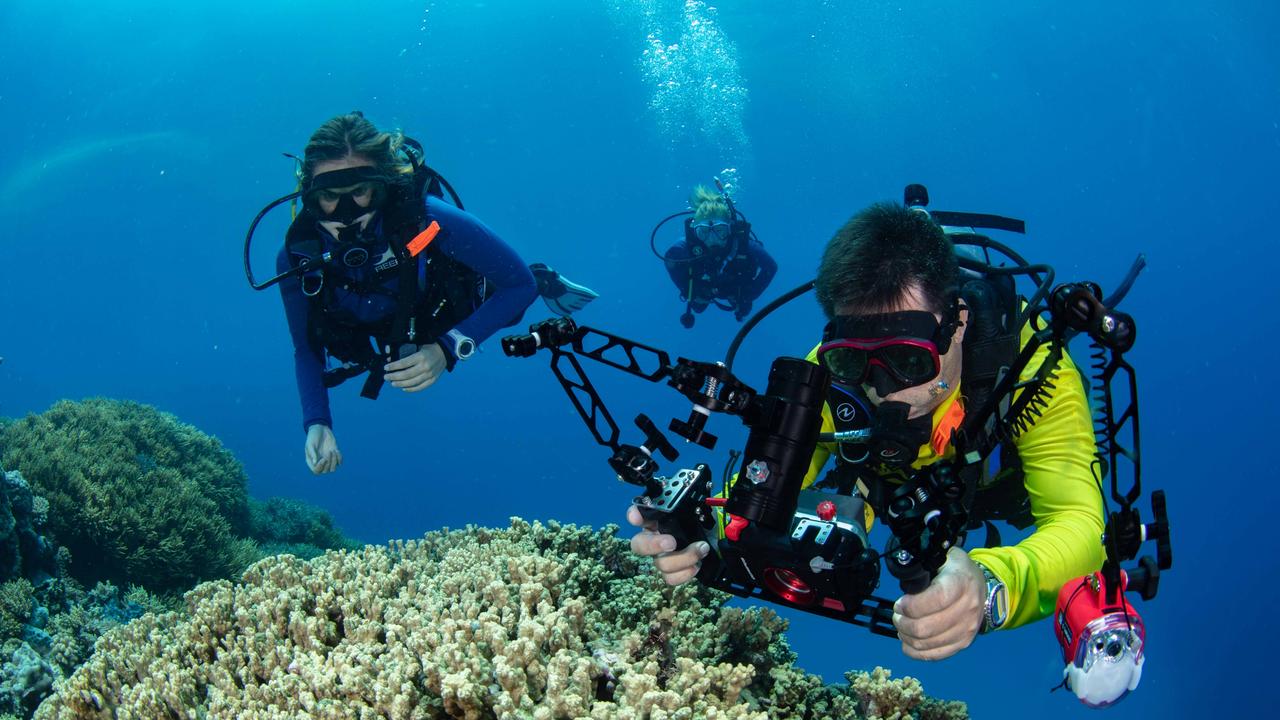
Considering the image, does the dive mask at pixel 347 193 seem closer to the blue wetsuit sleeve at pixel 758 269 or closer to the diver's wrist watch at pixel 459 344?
the diver's wrist watch at pixel 459 344

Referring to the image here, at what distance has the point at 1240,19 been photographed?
159 feet

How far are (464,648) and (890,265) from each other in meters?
2.41

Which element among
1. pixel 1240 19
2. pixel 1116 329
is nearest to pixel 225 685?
pixel 1116 329

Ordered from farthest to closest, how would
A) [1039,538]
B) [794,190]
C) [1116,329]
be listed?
[794,190] → [1039,538] → [1116,329]

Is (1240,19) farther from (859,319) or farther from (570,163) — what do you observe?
(859,319)

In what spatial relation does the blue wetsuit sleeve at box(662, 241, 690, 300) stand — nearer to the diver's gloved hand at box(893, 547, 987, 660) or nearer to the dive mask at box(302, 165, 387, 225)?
the dive mask at box(302, 165, 387, 225)

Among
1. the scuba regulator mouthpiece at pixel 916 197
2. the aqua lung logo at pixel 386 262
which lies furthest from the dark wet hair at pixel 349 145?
the scuba regulator mouthpiece at pixel 916 197

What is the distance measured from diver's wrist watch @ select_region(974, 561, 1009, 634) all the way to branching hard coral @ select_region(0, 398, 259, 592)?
8666 millimetres

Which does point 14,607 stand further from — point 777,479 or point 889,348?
point 889,348

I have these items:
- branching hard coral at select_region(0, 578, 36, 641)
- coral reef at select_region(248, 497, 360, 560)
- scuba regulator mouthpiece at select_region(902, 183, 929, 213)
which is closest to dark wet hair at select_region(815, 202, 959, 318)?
scuba regulator mouthpiece at select_region(902, 183, 929, 213)

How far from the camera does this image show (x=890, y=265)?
2867mm

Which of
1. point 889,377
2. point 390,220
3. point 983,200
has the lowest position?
point 889,377

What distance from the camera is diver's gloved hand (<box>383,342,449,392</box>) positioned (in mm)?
5441

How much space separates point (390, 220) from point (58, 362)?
78.2m
